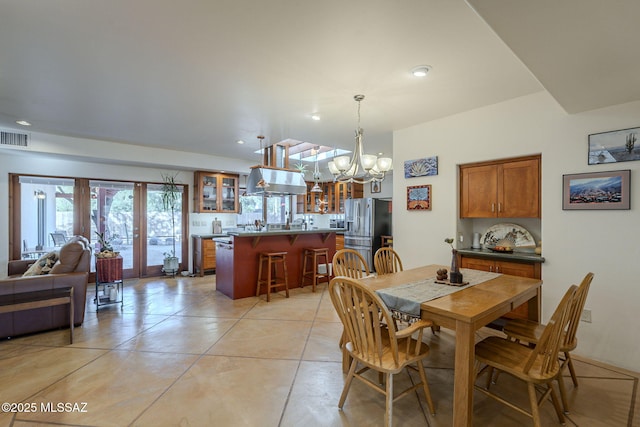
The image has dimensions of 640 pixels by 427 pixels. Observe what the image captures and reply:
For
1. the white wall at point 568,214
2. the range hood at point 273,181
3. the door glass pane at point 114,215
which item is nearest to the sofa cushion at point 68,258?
the door glass pane at point 114,215

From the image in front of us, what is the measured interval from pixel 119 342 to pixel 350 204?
530 cm

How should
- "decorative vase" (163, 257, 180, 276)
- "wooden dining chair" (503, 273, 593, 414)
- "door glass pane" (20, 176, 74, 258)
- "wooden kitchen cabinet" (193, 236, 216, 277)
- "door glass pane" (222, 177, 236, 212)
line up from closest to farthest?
1. "wooden dining chair" (503, 273, 593, 414)
2. "door glass pane" (20, 176, 74, 258)
3. "decorative vase" (163, 257, 180, 276)
4. "wooden kitchen cabinet" (193, 236, 216, 277)
5. "door glass pane" (222, 177, 236, 212)

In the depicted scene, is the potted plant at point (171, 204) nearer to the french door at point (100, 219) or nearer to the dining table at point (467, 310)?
the french door at point (100, 219)

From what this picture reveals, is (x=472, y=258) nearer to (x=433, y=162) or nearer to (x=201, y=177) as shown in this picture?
(x=433, y=162)

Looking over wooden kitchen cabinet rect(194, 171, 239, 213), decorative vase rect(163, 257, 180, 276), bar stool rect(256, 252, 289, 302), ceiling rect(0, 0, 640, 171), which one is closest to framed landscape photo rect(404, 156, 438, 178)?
ceiling rect(0, 0, 640, 171)

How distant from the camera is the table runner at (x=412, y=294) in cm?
189

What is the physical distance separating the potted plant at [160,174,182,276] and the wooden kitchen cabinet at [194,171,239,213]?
43 centimetres

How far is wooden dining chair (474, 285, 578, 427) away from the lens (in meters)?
1.57

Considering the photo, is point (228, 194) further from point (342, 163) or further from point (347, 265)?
point (347, 265)

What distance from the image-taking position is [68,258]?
338cm

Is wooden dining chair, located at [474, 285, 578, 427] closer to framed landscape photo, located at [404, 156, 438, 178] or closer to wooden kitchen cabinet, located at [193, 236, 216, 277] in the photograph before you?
framed landscape photo, located at [404, 156, 438, 178]

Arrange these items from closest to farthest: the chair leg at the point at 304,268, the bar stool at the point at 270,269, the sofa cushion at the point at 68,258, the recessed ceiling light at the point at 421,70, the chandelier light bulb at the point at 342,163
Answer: the recessed ceiling light at the point at 421,70 → the chandelier light bulb at the point at 342,163 → the sofa cushion at the point at 68,258 → the bar stool at the point at 270,269 → the chair leg at the point at 304,268

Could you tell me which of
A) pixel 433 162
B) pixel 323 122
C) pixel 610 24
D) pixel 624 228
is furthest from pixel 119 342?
pixel 624 228

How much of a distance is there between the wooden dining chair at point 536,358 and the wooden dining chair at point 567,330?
14 centimetres
